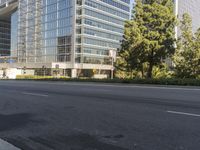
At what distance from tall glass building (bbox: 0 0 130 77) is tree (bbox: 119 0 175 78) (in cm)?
4711

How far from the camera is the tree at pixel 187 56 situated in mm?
35562

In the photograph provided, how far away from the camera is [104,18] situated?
103125 millimetres

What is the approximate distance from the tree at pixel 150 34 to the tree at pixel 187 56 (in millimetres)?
3058

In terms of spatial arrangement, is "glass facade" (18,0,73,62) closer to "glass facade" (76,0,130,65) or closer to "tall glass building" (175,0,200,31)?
"glass facade" (76,0,130,65)

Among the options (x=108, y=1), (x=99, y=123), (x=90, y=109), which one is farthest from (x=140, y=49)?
(x=108, y=1)

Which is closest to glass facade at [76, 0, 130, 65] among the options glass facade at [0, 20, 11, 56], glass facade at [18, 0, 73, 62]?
glass facade at [18, 0, 73, 62]

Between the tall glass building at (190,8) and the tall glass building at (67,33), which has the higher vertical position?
the tall glass building at (190,8)

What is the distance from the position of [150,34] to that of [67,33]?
6341 cm

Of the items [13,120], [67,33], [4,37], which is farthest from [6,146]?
[4,37]

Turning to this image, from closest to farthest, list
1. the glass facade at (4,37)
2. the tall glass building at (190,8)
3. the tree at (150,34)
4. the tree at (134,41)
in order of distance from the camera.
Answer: the tree at (150,34) → the tree at (134,41) → the tall glass building at (190,8) → the glass facade at (4,37)

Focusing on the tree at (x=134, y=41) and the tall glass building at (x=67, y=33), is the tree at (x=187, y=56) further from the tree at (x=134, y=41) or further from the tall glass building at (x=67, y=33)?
the tall glass building at (x=67, y=33)

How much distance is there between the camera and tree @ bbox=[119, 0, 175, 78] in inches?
1291

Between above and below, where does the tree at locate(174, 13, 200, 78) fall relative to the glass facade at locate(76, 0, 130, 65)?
below

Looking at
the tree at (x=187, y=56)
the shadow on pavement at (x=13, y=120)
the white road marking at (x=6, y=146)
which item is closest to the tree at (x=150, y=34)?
the tree at (x=187, y=56)
